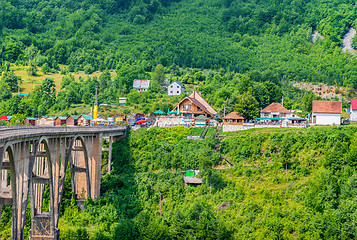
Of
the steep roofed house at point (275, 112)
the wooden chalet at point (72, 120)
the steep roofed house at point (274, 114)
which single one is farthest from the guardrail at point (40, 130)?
the steep roofed house at point (275, 112)

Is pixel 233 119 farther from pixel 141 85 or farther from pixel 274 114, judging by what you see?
pixel 141 85

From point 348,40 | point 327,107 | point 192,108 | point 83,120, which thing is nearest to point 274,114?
point 327,107

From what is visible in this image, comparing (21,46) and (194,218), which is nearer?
(194,218)

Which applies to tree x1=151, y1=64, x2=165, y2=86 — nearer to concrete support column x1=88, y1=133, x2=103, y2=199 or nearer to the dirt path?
concrete support column x1=88, y1=133, x2=103, y2=199

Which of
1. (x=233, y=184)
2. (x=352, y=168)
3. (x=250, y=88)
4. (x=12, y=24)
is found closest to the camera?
(x=352, y=168)

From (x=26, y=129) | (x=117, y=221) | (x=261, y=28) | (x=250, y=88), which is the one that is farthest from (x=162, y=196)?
(x=261, y=28)

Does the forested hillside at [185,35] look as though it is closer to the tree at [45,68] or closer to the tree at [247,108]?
the tree at [45,68]

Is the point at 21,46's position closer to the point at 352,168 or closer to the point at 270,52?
the point at 270,52
